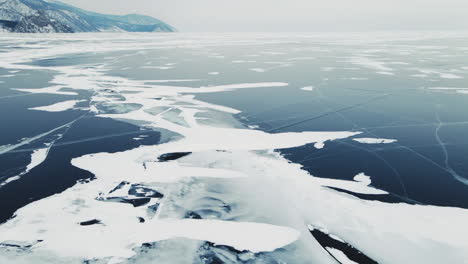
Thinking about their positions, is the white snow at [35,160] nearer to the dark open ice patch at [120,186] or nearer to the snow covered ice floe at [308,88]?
the dark open ice patch at [120,186]

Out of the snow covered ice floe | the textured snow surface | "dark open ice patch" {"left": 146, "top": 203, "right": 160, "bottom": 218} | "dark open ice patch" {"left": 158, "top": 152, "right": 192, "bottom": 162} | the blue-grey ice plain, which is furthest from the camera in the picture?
the snow covered ice floe

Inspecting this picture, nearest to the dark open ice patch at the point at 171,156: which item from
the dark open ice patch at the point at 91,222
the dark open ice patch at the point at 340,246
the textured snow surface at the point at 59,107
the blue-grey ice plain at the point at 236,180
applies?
the blue-grey ice plain at the point at 236,180

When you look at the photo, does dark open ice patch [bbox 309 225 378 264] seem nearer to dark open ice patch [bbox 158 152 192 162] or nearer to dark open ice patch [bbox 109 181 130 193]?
dark open ice patch [bbox 109 181 130 193]

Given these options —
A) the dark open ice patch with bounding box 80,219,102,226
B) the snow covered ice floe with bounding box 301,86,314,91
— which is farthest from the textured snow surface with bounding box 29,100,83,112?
the snow covered ice floe with bounding box 301,86,314,91

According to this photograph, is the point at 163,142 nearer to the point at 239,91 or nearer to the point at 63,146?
the point at 63,146

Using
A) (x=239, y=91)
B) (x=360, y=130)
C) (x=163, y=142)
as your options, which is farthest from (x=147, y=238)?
(x=239, y=91)

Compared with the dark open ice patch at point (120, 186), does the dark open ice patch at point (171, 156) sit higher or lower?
higher

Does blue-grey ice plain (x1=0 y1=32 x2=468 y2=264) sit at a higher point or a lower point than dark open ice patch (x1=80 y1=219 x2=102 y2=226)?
higher

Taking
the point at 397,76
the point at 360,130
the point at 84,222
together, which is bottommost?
the point at 84,222

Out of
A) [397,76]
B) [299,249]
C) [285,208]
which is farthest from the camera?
[397,76]
